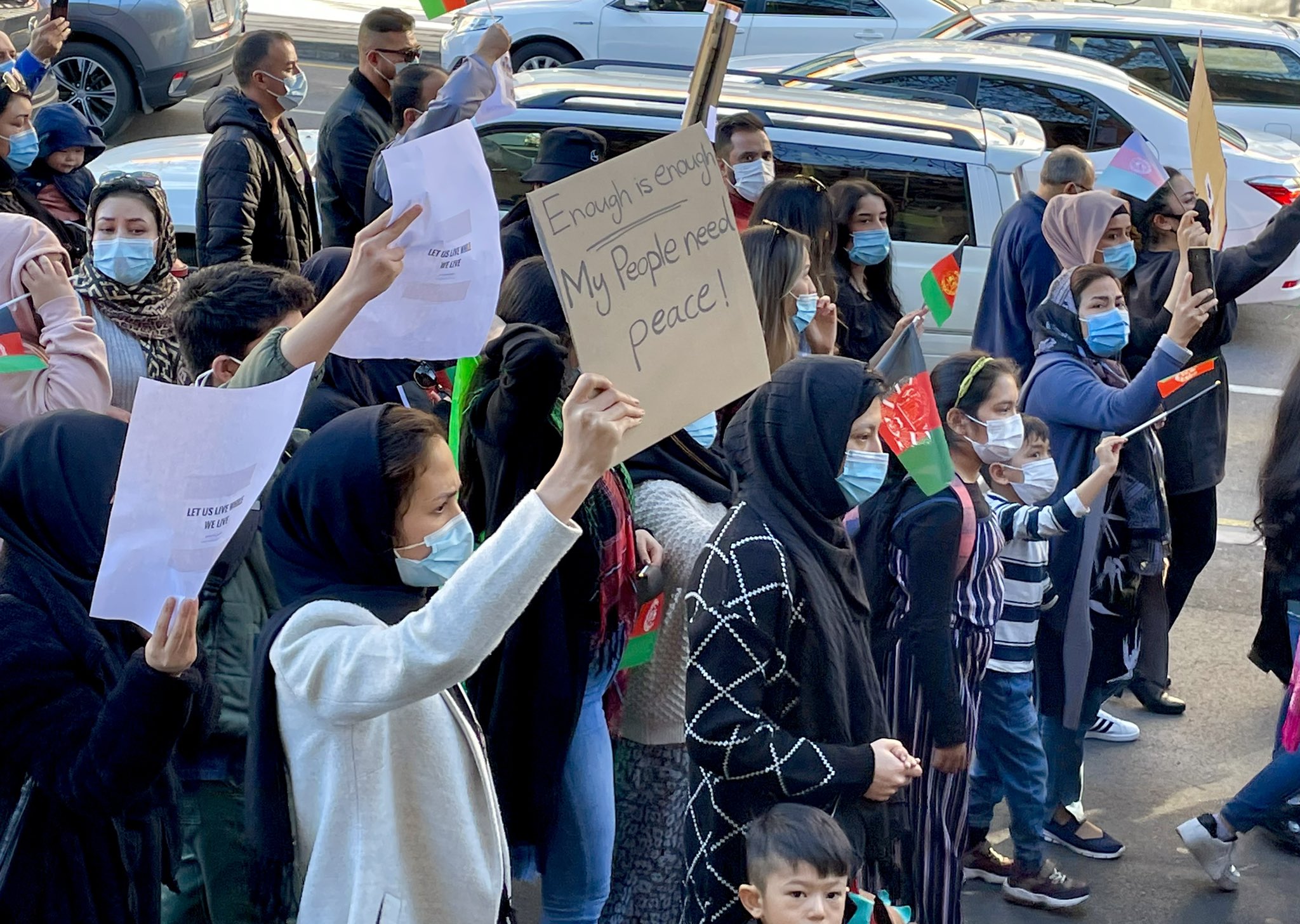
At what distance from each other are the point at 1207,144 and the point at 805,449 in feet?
8.61

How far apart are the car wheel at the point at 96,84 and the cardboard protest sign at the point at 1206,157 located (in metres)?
9.65

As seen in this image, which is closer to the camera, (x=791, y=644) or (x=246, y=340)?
(x=791, y=644)

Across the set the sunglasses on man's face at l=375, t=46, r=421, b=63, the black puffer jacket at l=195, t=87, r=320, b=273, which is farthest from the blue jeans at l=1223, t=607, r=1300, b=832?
the sunglasses on man's face at l=375, t=46, r=421, b=63

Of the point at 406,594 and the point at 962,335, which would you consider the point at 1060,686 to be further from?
the point at 962,335

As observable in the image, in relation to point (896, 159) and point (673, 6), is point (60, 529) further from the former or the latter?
point (673, 6)

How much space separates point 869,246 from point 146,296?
97.9 inches

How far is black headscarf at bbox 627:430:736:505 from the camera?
375 centimetres

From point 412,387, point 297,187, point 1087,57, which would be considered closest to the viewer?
point 412,387

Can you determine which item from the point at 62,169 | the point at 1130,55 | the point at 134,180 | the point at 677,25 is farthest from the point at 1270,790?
the point at 677,25

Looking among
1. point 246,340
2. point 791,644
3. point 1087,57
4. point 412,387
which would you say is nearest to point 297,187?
point 412,387

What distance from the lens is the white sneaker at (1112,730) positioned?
18.2 feet

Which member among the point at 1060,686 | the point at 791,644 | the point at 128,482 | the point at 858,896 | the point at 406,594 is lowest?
the point at 1060,686

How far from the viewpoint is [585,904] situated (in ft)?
11.4

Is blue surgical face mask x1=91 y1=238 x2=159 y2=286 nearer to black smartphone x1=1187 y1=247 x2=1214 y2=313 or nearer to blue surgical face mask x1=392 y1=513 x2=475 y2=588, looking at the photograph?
blue surgical face mask x1=392 y1=513 x2=475 y2=588
